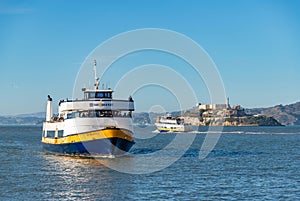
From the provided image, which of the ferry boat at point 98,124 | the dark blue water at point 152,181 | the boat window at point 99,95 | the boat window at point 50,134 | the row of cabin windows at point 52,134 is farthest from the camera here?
the boat window at point 50,134

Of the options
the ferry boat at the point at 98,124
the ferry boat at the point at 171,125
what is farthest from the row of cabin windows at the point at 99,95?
the ferry boat at the point at 171,125

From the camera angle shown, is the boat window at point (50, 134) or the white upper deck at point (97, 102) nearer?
the white upper deck at point (97, 102)

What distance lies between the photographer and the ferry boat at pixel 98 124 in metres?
57.2

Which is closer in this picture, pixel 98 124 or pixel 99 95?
pixel 98 124

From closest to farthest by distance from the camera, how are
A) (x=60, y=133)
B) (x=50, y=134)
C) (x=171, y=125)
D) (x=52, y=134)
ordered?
(x=60, y=133), (x=52, y=134), (x=50, y=134), (x=171, y=125)

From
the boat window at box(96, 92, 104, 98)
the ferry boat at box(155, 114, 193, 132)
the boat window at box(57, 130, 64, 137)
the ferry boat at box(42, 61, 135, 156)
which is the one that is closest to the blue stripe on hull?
the ferry boat at box(42, 61, 135, 156)

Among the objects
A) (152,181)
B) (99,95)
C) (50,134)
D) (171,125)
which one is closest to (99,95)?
(99,95)

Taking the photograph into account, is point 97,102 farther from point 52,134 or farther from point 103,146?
point 52,134

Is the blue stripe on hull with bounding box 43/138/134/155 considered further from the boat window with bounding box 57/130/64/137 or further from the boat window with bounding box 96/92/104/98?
the boat window with bounding box 96/92/104/98

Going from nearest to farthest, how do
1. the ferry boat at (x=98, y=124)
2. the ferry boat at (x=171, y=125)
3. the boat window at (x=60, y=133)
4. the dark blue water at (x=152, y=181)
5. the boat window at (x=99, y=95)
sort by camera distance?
1. the dark blue water at (x=152, y=181)
2. the ferry boat at (x=98, y=124)
3. the boat window at (x=99, y=95)
4. the boat window at (x=60, y=133)
5. the ferry boat at (x=171, y=125)

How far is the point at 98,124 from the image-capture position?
57.4m

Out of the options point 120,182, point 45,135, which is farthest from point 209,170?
point 45,135

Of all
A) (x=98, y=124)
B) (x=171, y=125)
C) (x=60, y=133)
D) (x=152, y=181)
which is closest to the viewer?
(x=152, y=181)

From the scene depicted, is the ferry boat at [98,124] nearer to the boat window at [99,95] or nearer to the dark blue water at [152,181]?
the boat window at [99,95]
